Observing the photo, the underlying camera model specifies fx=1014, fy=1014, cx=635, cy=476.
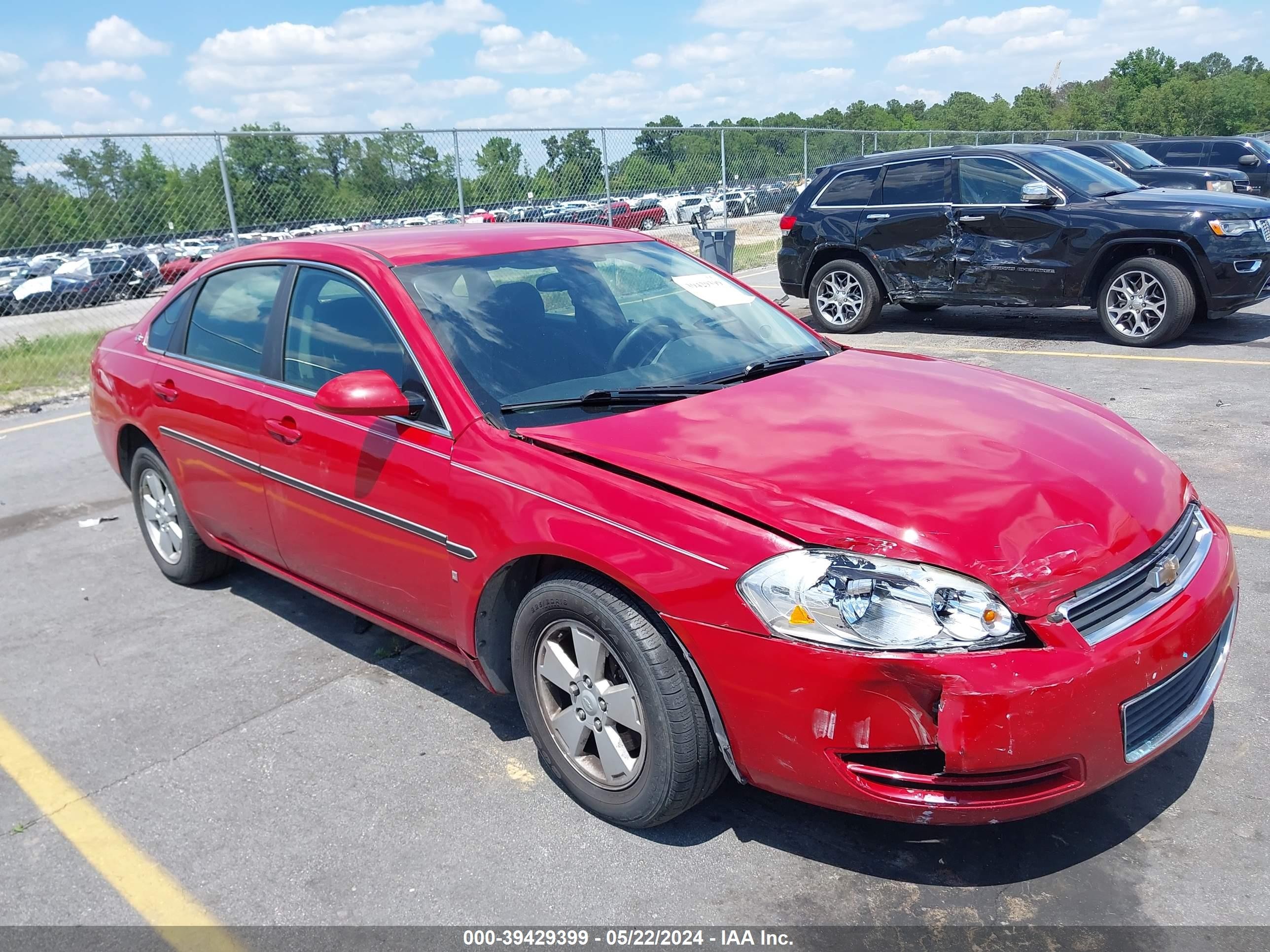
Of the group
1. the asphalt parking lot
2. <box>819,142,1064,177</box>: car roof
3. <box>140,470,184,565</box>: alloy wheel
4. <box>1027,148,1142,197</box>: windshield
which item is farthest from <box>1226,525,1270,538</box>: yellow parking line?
Result: <box>819,142,1064,177</box>: car roof

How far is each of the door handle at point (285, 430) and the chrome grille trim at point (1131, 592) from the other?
8.75 feet

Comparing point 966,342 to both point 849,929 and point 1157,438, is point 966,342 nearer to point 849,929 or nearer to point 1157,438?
point 1157,438

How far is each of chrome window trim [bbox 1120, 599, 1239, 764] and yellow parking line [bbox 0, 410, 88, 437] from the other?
9215 mm

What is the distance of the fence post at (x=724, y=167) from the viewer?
62.6 feet

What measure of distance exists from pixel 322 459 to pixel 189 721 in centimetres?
110

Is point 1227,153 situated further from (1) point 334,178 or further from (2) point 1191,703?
(2) point 1191,703

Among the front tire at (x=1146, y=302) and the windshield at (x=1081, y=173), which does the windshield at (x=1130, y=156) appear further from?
the front tire at (x=1146, y=302)

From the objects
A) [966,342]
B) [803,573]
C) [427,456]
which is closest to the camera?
[803,573]

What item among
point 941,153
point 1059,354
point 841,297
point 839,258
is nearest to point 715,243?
point 839,258

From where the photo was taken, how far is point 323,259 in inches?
152

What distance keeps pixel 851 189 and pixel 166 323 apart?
302 inches

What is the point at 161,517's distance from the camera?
4992mm

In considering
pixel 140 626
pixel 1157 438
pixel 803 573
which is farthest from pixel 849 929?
pixel 1157 438

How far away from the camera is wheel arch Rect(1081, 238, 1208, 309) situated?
865cm
